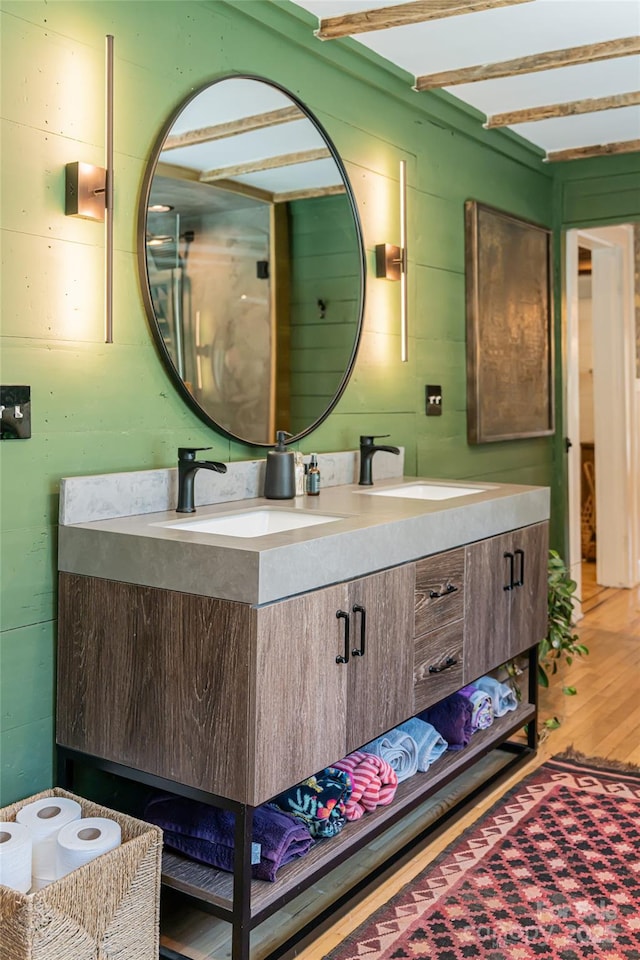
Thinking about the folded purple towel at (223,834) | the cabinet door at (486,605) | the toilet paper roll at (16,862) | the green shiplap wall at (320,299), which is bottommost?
the folded purple towel at (223,834)

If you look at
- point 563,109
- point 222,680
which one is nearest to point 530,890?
point 222,680

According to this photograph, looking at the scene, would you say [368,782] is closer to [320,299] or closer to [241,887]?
[241,887]

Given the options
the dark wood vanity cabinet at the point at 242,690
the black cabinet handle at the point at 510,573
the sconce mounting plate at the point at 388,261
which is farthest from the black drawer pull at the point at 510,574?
the sconce mounting plate at the point at 388,261

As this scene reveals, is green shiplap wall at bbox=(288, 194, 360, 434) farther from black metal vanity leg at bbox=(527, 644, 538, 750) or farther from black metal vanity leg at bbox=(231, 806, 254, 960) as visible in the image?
black metal vanity leg at bbox=(231, 806, 254, 960)

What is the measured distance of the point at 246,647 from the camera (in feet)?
5.87

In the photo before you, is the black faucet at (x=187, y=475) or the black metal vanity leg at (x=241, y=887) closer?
the black metal vanity leg at (x=241, y=887)

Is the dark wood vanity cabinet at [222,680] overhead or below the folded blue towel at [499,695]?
overhead

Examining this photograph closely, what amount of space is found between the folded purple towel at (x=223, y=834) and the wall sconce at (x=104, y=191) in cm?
115

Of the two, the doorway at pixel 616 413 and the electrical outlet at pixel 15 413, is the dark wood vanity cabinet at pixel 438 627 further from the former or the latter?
the doorway at pixel 616 413

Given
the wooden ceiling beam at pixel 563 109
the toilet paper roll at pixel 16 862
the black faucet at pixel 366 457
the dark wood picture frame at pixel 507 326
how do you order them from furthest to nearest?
the dark wood picture frame at pixel 507 326
the wooden ceiling beam at pixel 563 109
the black faucet at pixel 366 457
the toilet paper roll at pixel 16 862

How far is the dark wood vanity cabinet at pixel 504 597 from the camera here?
2674 millimetres

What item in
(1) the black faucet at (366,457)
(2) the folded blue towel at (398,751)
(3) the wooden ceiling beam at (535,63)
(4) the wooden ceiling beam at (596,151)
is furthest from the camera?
(4) the wooden ceiling beam at (596,151)

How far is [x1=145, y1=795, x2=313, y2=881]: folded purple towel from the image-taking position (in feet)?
6.48

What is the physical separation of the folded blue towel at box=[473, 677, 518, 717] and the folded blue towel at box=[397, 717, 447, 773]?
394mm
